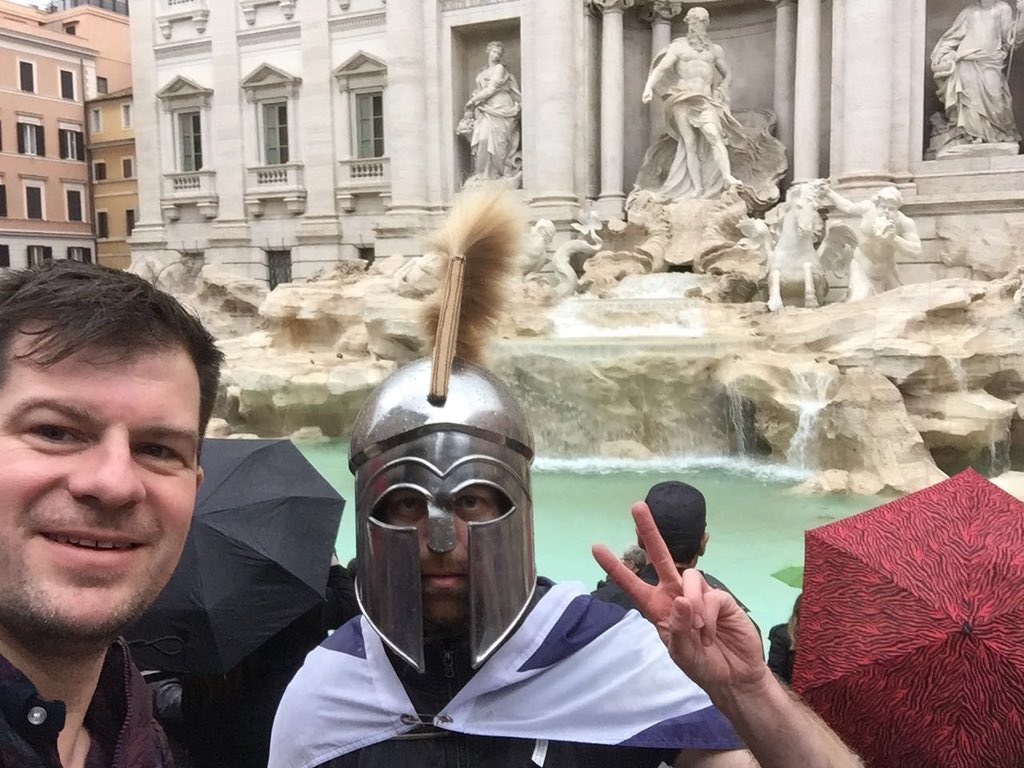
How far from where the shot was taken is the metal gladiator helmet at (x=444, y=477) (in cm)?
148

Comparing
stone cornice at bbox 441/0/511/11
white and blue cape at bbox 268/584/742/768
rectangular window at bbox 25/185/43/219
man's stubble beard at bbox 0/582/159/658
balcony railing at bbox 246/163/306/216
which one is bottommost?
white and blue cape at bbox 268/584/742/768

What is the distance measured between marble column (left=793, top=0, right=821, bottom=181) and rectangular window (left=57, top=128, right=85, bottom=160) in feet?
90.3

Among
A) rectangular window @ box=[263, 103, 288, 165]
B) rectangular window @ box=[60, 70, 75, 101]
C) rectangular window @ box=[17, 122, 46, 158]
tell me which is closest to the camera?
rectangular window @ box=[263, 103, 288, 165]

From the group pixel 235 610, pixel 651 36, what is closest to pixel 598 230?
pixel 651 36

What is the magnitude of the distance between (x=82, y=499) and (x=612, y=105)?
1462cm

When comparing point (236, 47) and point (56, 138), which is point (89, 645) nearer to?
point (236, 47)

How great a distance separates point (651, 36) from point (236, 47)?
914 cm

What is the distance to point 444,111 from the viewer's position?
16.3 m

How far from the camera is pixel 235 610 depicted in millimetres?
2025

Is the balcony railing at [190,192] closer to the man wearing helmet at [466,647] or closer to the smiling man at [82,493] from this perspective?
the man wearing helmet at [466,647]

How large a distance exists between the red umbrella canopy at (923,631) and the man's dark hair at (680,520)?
0.78m

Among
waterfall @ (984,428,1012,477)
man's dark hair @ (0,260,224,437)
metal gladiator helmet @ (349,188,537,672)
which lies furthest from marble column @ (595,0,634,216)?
man's dark hair @ (0,260,224,437)

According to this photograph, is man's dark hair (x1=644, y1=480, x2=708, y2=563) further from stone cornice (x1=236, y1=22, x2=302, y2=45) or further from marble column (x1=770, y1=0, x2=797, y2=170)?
stone cornice (x1=236, y1=22, x2=302, y2=45)

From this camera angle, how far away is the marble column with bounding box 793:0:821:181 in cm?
1325
